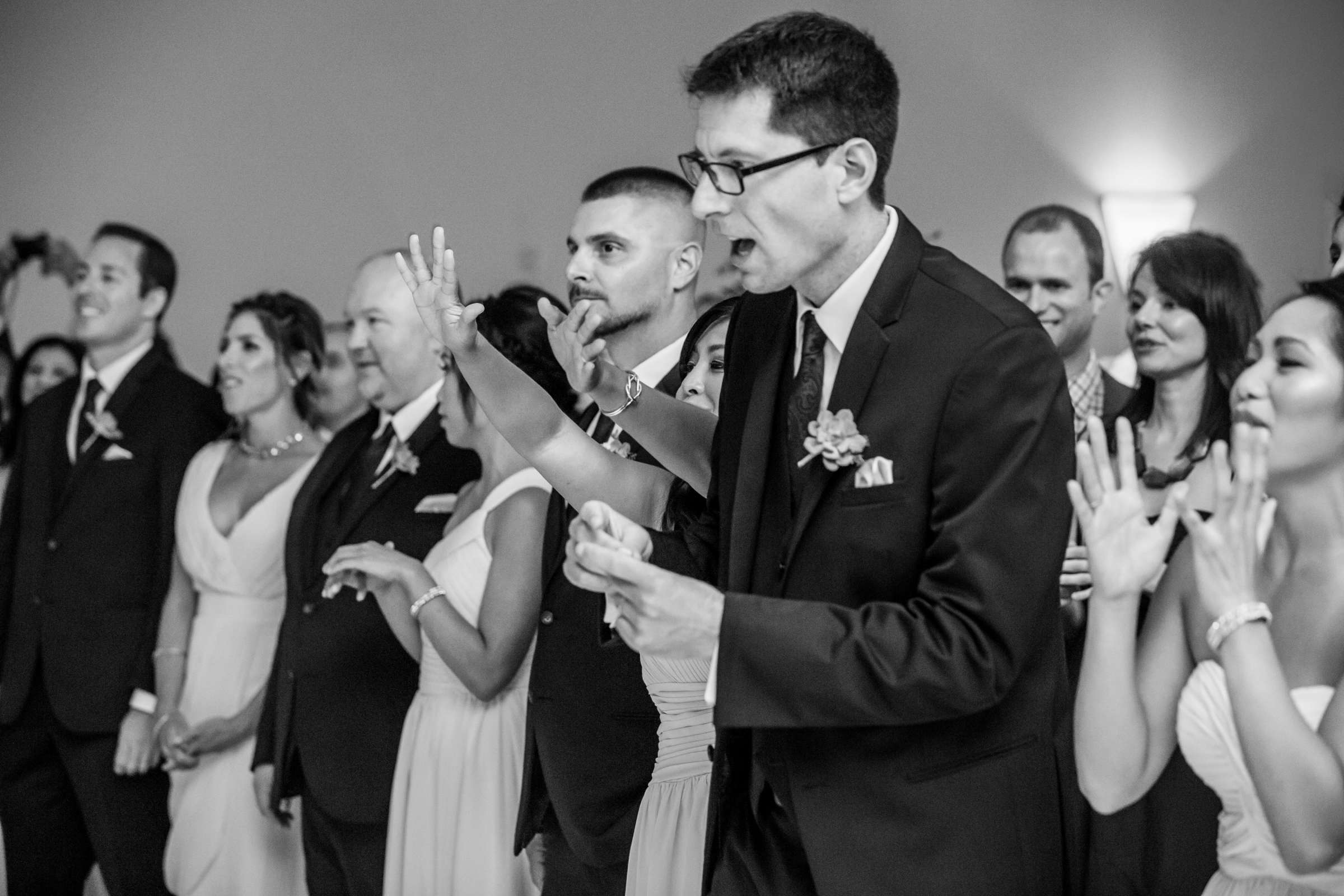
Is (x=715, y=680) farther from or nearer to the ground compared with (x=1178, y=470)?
nearer to the ground

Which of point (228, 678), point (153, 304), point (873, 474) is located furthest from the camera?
point (153, 304)

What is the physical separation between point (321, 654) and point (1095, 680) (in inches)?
98.8

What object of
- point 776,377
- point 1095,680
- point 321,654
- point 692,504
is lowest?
point 321,654

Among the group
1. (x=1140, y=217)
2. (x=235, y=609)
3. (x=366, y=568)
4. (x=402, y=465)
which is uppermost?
(x=1140, y=217)

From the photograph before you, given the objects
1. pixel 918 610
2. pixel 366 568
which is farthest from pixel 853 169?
pixel 366 568

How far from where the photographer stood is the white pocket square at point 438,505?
4188mm

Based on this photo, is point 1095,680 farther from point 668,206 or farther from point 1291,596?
point 668,206

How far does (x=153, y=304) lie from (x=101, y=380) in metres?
0.34

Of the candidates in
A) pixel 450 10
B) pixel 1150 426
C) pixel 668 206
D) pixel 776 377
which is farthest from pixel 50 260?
pixel 776 377

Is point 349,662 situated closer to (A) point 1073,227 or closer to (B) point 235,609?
(B) point 235,609

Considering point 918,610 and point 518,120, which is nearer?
point 918,610

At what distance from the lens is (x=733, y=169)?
2.19 m

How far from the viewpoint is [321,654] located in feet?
13.5

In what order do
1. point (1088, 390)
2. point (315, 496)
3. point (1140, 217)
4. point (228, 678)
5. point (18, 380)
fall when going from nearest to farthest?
point (1088, 390) → point (315, 496) → point (228, 678) → point (18, 380) → point (1140, 217)
